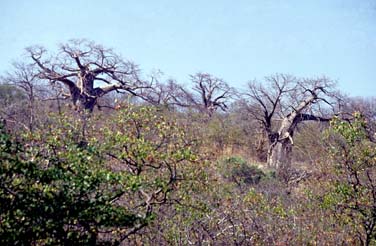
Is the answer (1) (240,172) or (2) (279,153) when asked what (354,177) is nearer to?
(1) (240,172)

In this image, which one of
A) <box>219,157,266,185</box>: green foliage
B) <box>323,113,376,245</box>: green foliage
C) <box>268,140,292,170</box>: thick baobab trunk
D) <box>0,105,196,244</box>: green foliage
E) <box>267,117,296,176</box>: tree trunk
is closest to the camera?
<box>0,105,196,244</box>: green foliage

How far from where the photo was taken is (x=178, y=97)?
72.4ft

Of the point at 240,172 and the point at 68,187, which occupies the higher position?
the point at 68,187

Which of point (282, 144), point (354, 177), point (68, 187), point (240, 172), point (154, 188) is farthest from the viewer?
point (282, 144)

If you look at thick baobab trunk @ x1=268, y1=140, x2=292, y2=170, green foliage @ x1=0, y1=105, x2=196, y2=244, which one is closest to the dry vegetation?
green foliage @ x1=0, y1=105, x2=196, y2=244

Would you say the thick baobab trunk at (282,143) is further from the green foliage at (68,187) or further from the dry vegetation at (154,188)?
the green foliage at (68,187)

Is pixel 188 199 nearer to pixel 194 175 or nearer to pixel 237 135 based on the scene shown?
pixel 194 175

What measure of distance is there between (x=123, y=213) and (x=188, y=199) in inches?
65.8

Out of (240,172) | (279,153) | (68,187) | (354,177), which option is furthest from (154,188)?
(279,153)

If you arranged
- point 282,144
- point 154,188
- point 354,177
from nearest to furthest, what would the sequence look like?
point 154,188 → point 354,177 → point 282,144

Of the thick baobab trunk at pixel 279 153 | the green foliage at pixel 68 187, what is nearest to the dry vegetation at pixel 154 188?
the green foliage at pixel 68 187

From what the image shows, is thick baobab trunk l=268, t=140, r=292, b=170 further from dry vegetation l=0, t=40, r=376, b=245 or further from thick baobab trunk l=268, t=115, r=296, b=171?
dry vegetation l=0, t=40, r=376, b=245

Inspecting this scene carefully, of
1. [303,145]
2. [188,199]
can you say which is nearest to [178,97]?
[303,145]

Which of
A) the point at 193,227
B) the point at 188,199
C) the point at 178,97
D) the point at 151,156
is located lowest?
the point at 193,227
